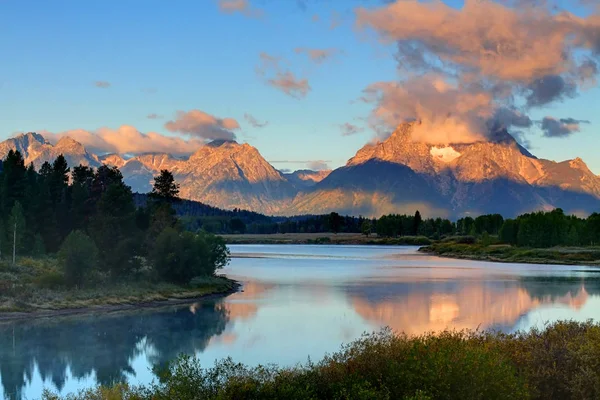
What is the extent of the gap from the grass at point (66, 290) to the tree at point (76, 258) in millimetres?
1345

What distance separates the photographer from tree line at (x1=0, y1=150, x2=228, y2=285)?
80.7 metres

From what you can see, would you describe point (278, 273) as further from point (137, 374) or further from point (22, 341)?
point (137, 374)

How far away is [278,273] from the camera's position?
407ft

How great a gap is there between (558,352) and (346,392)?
1197 centimetres

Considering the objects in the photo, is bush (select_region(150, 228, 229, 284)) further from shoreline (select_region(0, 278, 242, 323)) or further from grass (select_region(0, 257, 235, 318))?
shoreline (select_region(0, 278, 242, 323))

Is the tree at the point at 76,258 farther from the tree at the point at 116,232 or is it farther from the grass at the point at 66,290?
the tree at the point at 116,232

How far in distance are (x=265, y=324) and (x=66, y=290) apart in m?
25.8

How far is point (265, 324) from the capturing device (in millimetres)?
59250

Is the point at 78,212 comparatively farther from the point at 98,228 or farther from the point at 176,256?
the point at 176,256

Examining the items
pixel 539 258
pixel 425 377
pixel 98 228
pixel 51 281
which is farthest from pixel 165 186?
pixel 539 258

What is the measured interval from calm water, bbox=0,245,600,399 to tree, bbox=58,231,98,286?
9.98 meters

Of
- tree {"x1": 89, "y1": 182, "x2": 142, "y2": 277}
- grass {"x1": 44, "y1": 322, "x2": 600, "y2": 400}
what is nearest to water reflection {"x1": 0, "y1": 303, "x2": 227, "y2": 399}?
grass {"x1": 44, "y1": 322, "x2": 600, "y2": 400}

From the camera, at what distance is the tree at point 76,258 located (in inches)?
2798

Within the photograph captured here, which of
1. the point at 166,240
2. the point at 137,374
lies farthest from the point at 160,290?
the point at 137,374
